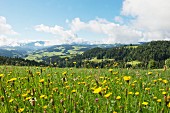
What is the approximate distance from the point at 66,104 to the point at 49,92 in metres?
1.24

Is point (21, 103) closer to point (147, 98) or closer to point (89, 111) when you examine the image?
point (89, 111)

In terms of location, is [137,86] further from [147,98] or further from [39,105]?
[39,105]

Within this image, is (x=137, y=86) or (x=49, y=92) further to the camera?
(x=137, y=86)

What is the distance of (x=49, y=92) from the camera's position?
22.4 ft

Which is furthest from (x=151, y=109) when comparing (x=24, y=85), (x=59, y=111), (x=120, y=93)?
(x=24, y=85)

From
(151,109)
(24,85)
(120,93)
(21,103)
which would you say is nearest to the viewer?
(151,109)

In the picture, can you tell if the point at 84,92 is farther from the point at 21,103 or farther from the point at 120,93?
the point at 21,103

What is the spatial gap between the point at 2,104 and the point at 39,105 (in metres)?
0.84

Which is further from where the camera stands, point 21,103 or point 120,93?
point 120,93

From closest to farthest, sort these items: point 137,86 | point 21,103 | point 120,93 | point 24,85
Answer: point 21,103 → point 120,93 → point 137,86 → point 24,85

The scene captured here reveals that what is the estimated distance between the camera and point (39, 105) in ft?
18.6

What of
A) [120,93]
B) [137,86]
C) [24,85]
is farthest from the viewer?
[24,85]

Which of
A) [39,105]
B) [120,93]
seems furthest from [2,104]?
[120,93]

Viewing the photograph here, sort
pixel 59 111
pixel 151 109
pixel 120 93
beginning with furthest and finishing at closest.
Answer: pixel 120 93, pixel 59 111, pixel 151 109
